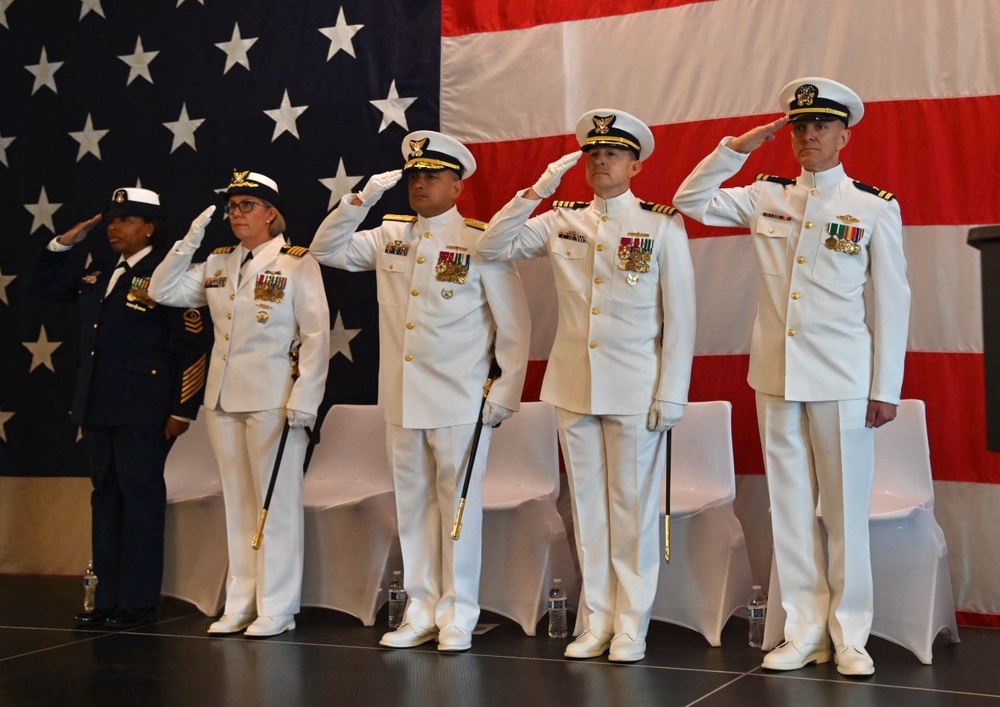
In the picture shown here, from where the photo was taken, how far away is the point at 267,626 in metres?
4.51

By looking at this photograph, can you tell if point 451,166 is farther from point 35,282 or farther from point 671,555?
point 35,282

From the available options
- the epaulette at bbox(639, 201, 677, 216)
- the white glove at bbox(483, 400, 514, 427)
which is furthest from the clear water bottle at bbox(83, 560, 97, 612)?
the epaulette at bbox(639, 201, 677, 216)

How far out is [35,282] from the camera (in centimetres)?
530

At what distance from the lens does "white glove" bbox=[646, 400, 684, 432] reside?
398 cm

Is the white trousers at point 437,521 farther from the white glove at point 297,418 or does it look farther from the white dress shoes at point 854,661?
the white dress shoes at point 854,661

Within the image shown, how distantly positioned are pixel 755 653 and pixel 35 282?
346cm

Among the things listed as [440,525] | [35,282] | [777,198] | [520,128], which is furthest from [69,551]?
[777,198]

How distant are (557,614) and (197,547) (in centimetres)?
172

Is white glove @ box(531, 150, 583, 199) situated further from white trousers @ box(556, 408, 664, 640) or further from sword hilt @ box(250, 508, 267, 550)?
sword hilt @ box(250, 508, 267, 550)

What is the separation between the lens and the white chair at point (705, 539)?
4359 mm

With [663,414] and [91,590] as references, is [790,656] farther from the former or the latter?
[91,590]

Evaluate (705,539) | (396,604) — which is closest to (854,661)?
(705,539)

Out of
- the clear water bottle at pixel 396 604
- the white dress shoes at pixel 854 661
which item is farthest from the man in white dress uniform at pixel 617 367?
the clear water bottle at pixel 396 604

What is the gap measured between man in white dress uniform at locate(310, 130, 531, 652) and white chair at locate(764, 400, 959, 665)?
1.11 metres
